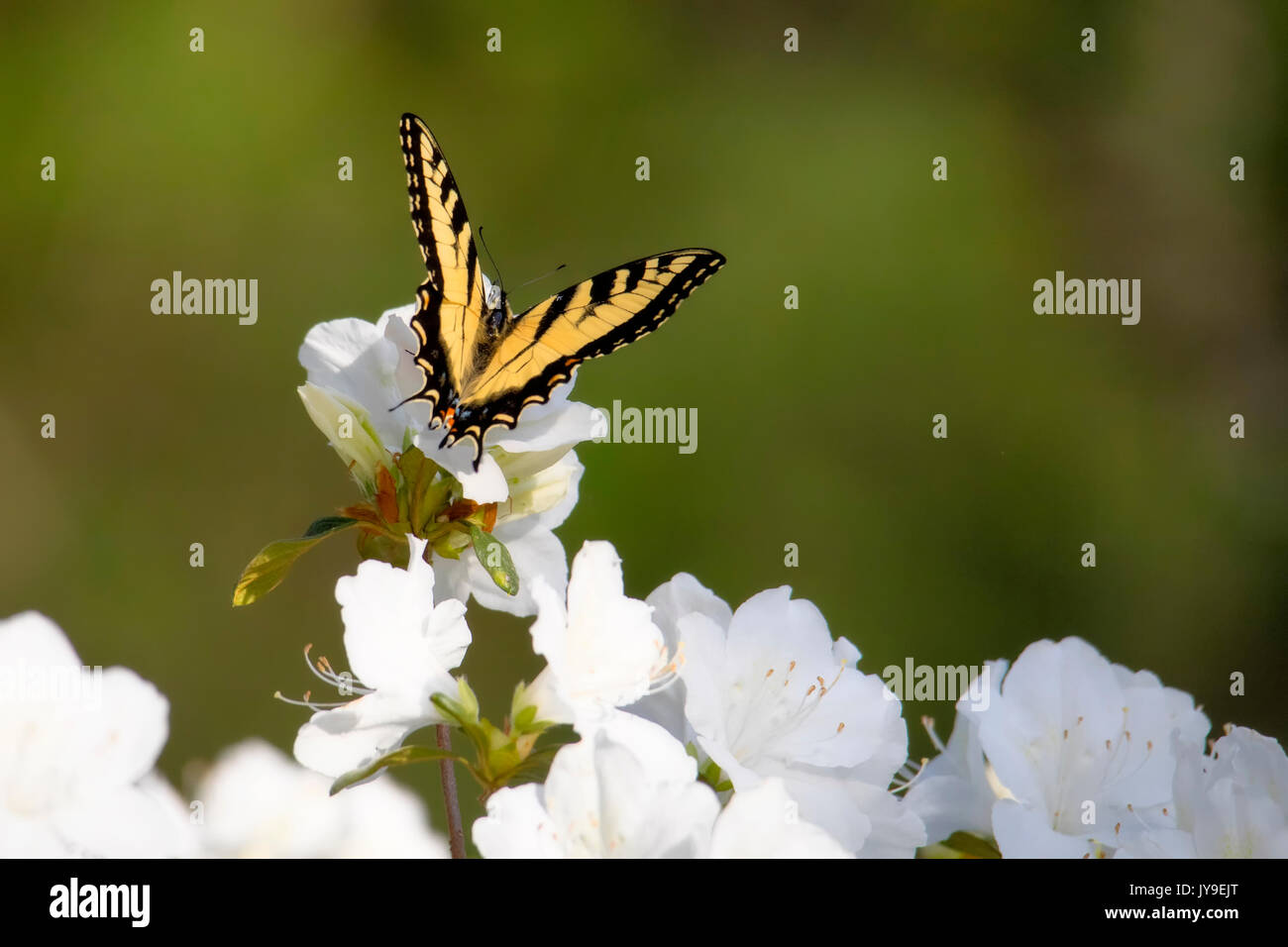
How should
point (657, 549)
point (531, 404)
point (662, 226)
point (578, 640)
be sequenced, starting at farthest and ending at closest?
point (662, 226)
point (657, 549)
point (531, 404)
point (578, 640)

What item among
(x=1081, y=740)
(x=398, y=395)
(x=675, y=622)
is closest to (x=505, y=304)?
(x=398, y=395)

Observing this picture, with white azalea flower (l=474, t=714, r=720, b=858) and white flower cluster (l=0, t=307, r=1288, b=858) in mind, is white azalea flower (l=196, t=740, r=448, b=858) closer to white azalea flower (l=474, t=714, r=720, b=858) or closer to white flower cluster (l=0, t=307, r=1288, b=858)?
white flower cluster (l=0, t=307, r=1288, b=858)

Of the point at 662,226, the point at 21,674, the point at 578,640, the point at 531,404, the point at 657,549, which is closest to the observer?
the point at 21,674

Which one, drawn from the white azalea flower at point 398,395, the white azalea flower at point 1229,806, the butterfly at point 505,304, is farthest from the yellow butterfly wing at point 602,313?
the white azalea flower at point 1229,806

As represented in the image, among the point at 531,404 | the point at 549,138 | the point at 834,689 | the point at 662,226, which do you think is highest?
the point at 549,138

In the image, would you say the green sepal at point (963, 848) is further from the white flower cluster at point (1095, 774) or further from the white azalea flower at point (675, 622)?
the white azalea flower at point (675, 622)

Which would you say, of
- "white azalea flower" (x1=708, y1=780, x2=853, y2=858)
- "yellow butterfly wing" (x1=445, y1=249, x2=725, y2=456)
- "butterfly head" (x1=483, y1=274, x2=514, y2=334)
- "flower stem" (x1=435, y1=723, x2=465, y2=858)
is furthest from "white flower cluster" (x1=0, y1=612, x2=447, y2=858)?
"butterfly head" (x1=483, y1=274, x2=514, y2=334)
